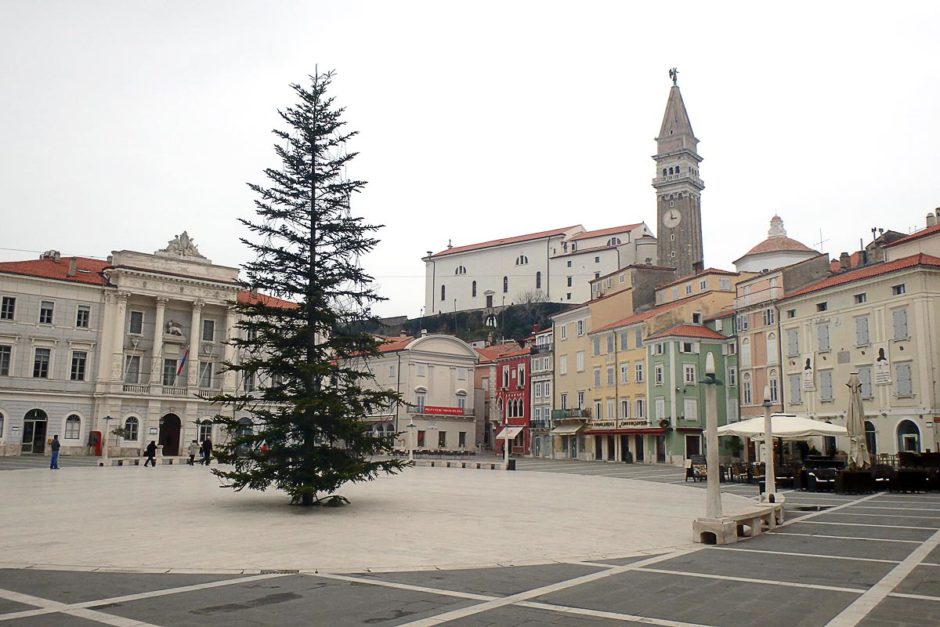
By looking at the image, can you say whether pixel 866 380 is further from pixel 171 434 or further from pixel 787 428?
pixel 171 434

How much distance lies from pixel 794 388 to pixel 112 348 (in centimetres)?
4878

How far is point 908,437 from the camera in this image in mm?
38094

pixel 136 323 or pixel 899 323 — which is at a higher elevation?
pixel 136 323

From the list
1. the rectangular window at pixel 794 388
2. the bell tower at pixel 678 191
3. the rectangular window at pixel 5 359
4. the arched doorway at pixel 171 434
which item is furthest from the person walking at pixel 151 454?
the bell tower at pixel 678 191

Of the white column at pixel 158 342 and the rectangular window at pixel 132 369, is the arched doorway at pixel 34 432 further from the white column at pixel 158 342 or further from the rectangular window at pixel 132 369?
the white column at pixel 158 342

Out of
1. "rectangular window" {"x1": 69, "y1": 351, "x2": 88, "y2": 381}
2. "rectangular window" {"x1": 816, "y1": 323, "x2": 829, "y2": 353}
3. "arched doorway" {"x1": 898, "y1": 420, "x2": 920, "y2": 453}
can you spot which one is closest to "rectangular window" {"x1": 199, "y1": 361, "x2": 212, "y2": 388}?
"rectangular window" {"x1": 69, "y1": 351, "x2": 88, "y2": 381}

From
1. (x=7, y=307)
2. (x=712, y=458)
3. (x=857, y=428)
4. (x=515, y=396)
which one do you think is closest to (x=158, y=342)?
(x=7, y=307)

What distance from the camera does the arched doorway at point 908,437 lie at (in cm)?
3766

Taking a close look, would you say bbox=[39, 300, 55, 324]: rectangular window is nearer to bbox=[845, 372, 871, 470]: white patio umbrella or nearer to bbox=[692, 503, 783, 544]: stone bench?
bbox=[845, 372, 871, 470]: white patio umbrella

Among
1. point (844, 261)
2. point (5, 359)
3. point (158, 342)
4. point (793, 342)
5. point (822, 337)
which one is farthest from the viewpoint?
point (158, 342)

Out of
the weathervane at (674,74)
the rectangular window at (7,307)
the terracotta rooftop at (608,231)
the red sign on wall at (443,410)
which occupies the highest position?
the weathervane at (674,74)

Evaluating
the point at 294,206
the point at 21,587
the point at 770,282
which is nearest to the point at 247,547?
the point at 21,587

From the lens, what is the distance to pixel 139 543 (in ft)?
42.5

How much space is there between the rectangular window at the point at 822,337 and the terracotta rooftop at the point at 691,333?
10.1 meters
